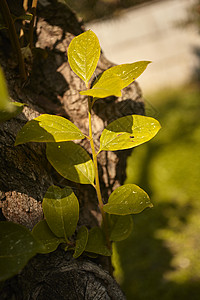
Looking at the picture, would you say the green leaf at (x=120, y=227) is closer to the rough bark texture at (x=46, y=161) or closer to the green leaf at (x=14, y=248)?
the rough bark texture at (x=46, y=161)

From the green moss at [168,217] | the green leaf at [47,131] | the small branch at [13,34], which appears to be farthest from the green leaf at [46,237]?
the green moss at [168,217]

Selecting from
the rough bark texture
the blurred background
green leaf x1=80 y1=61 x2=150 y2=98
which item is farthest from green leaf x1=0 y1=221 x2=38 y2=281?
the blurred background

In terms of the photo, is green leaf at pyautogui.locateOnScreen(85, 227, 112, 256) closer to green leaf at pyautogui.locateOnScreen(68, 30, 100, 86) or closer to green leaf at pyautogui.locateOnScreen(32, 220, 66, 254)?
green leaf at pyautogui.locateOnScreen(32, 220, 66, 254)

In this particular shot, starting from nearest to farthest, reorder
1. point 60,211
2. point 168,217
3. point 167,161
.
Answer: point 60,211
point 168,217
point 167,161

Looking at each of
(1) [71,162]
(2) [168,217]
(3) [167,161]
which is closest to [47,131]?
(1) [71,162]

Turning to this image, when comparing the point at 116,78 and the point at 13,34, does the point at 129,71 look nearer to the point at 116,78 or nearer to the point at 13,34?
the point at 116,78

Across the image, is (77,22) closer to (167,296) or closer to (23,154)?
(23,154)

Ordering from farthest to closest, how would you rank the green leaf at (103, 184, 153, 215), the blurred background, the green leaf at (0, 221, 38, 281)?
the blurred background < the green leaf at (103, 184, 153, 215) < the green leaf at (0, 221, 38, 281)
